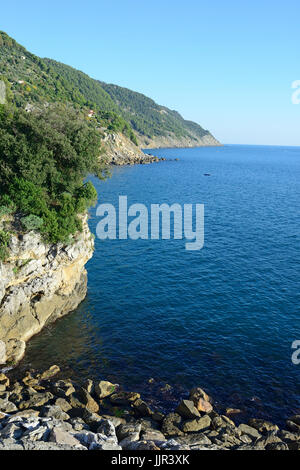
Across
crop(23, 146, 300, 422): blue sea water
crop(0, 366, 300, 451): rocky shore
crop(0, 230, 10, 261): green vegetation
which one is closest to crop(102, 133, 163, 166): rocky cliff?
crop(23, 146, 300, 422): blue sea water

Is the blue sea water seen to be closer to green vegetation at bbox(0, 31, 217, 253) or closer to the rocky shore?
the rocky shore

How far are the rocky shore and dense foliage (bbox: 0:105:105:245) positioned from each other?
1449 centimetres

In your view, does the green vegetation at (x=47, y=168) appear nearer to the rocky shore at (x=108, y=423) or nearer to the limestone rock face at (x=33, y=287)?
the limestone rock face at (x=33, y=287)

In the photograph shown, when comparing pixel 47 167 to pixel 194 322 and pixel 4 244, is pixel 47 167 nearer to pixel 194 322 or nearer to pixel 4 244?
pixel 4 244

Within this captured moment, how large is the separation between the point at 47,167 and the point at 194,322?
22.0 m

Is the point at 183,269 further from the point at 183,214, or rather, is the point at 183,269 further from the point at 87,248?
the point at 183,214

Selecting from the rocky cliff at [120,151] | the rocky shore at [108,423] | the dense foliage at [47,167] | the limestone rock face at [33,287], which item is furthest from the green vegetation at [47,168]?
the rocky cliff at [120,151]

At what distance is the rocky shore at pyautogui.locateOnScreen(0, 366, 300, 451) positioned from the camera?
17688 mm

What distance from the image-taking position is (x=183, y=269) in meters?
44.9

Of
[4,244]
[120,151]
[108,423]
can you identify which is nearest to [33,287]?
[4,244]

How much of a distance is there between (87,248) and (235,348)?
19.3 metres

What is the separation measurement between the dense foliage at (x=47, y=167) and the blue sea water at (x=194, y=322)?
9922 mm

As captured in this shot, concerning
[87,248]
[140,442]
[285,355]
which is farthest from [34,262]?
[285,355]
